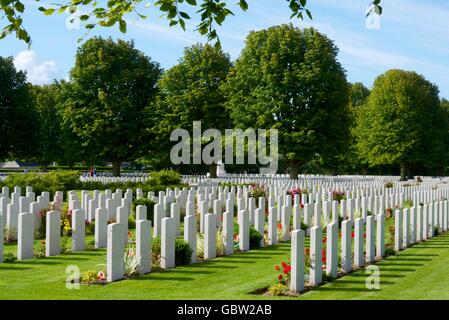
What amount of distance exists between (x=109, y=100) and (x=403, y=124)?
92.4ft

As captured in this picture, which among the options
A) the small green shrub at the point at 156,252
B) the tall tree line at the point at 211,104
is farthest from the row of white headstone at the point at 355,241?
the tall tree line at the point at 211,104

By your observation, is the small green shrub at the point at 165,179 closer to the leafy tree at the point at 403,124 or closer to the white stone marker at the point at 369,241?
the white stone marker at the point at 369,241

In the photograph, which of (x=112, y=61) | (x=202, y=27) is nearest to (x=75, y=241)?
(x=202, y=27)

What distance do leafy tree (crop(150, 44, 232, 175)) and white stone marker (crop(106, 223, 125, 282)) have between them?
37.2 m

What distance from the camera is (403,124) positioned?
5681 cm

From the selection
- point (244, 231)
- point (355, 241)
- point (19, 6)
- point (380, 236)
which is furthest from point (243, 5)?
point (380, 236)

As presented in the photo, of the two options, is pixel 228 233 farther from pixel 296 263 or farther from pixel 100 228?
pixel 296 263

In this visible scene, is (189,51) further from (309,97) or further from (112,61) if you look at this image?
(309,97)

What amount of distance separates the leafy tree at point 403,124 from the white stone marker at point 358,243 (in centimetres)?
4789

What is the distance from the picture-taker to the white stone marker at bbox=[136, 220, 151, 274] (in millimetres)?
9469

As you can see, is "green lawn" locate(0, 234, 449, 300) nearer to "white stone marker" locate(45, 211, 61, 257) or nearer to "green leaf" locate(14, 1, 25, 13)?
"white stone marker" locate(45, 211, 61, 257)

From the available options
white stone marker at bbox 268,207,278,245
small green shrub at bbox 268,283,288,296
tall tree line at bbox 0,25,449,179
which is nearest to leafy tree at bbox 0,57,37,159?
tall tree line at bbox 0,25,449,179

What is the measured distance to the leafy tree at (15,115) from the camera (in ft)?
164

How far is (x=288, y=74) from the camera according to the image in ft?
138
